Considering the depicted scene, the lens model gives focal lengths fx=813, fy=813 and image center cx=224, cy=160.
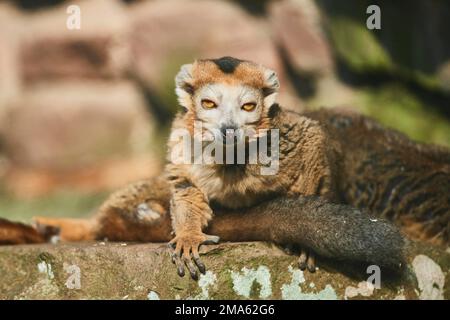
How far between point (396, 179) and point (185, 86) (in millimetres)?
2306

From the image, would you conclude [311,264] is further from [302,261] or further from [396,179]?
[396,179]

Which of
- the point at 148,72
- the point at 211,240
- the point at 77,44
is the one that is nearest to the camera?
the point at 211,240

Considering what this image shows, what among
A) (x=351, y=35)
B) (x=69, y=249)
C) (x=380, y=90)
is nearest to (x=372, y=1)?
(x=351, y=35)

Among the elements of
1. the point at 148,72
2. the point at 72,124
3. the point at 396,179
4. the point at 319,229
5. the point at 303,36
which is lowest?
the point at 319,229

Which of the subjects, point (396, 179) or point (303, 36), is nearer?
point (396, 179)

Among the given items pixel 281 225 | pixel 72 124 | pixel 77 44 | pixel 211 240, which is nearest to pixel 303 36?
pixel 77 44

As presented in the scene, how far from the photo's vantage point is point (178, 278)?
587 cm

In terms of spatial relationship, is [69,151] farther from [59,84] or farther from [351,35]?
[351,35]

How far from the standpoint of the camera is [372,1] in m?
10.3

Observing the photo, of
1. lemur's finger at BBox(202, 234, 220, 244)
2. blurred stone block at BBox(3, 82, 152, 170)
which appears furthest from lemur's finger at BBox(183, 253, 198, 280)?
blurred stone block at BBox(3, 82, 152, 170)

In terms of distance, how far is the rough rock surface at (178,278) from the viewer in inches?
231

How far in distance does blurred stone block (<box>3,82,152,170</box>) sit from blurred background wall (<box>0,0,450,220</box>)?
16 mm

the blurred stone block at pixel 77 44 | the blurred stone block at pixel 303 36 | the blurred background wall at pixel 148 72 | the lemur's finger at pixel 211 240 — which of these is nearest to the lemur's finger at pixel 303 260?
the lemur's finger at pixel 211 240
